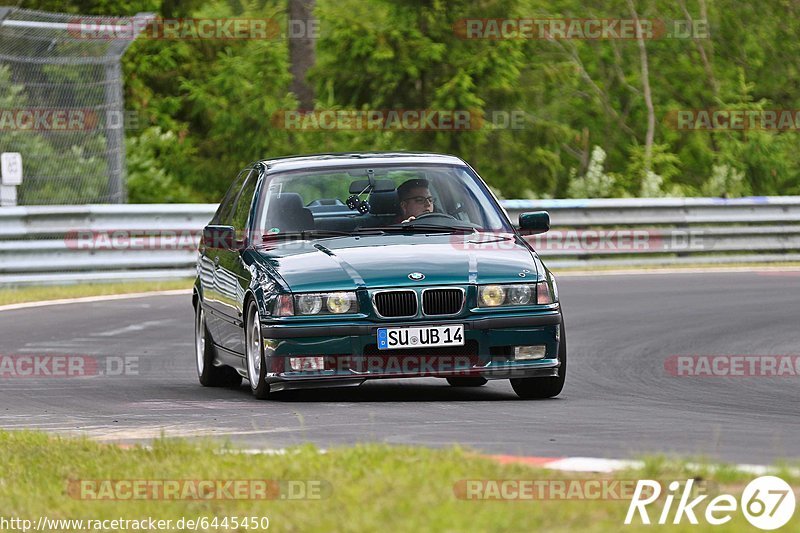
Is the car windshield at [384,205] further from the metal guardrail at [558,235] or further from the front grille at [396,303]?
the metal guardrail at [558,235]

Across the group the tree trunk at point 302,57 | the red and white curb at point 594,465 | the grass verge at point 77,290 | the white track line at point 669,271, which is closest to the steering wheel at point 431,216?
the red and white curb at point 594,465

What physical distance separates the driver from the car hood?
1.58ft

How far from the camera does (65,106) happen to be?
21.3 metres

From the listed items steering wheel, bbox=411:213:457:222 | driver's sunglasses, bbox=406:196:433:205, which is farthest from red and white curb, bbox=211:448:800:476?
driver's sunglasses, bbox=406:196:433:205

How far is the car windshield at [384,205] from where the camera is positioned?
10.7 m

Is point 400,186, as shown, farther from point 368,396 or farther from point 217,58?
point 217,58

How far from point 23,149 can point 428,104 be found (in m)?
10.1

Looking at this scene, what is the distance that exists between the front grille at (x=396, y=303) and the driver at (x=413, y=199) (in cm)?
137

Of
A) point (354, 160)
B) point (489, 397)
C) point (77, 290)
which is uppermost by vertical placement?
point (354, 160)

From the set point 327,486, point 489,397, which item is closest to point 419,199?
point 489,397

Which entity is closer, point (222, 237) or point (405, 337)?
point (405, 337)

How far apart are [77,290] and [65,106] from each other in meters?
2.84

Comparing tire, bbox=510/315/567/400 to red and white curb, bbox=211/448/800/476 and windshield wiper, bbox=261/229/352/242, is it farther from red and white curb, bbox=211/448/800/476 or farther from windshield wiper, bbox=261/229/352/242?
red and white curb, bbox=211/448/800/476

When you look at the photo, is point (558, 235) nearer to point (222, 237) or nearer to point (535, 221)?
point (535, 221)
